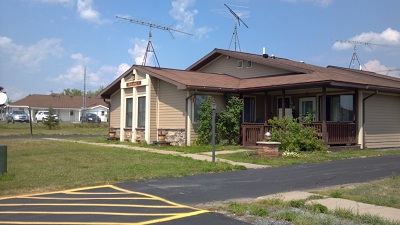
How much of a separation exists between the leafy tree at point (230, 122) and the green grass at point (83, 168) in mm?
5382

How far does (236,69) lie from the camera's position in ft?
85.9

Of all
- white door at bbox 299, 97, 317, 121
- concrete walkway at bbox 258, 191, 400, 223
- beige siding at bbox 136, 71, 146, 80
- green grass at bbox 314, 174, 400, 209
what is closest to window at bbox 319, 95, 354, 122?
white door at bbox 299, 97, 317, 121

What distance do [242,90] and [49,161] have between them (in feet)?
34.9

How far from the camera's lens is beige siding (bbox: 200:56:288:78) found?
24322mm

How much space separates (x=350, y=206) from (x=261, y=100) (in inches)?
662

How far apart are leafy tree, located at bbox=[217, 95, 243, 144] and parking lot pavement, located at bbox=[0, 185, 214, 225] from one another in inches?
484

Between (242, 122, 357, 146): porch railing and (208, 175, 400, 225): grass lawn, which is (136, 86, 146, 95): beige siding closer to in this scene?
(242, 122, 357, 146): porch railing

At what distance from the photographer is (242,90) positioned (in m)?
22.2

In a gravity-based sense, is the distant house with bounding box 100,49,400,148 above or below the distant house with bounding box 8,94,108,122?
below

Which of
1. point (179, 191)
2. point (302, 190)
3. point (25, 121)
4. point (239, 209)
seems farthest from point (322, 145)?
point (25, 121)

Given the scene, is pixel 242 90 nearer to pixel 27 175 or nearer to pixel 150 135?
pixel 150 135

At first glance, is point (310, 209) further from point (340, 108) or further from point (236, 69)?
point (236, 69)

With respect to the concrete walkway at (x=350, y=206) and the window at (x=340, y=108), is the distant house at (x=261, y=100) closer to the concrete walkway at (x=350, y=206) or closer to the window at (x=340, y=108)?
the window at (x=340, y=108)

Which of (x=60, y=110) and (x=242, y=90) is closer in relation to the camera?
(x=242, y=90)
